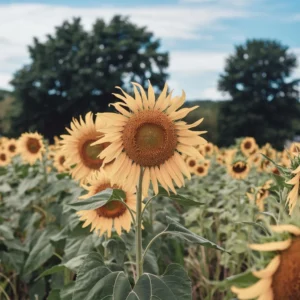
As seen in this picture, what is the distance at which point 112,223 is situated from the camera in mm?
2701

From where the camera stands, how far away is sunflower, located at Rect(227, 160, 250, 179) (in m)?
5.22

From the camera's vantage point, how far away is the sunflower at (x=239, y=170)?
5.22 meters

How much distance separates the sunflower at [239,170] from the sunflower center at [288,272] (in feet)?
13.8

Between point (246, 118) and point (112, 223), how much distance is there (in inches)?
1227

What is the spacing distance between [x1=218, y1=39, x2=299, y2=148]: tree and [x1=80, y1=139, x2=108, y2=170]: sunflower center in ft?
100.0

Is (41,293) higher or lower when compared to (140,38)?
lower

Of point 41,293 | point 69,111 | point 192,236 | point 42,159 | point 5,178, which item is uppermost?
point 192,236

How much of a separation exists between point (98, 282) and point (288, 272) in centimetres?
116

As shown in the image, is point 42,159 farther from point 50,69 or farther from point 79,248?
point 50,69

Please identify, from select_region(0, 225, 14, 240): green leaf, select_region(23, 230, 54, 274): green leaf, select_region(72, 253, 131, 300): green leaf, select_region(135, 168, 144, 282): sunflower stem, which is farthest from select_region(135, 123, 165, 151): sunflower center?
select_region(0, 225, 14, 240): green leaf

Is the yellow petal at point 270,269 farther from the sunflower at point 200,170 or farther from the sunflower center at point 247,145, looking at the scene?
the sunflower center at point 247,145

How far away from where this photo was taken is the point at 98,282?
2.04m

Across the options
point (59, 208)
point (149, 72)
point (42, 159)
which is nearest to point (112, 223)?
point (59, 208)

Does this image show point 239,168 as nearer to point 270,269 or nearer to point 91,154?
point 91,154
